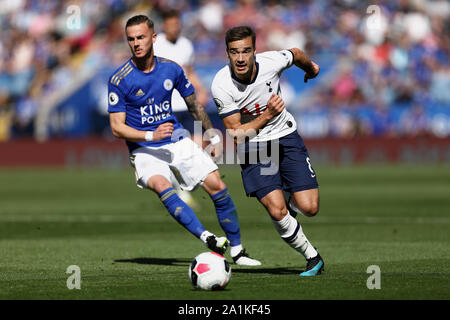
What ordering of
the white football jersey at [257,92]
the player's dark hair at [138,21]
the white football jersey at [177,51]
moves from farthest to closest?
1. the white football jersey at [177,51]
2. the player's dark hair at [138,21]
3. the white football jersey at [257,92]

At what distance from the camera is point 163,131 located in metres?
8.59

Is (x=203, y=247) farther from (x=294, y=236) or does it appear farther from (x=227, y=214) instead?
(x=294, y=236)

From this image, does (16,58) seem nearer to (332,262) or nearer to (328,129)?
(328,129)

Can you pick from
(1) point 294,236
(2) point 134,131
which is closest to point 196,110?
(2) point 134,131

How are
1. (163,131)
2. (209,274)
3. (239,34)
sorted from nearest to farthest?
(209,274) → (239,34) → (163,131)

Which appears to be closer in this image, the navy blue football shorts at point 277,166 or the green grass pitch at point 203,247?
the green grass pitch at point 203,247

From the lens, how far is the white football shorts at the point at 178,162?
9094mm

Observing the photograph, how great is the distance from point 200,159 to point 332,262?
1721 mm

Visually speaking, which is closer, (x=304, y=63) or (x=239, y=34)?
(x=239, y=34)

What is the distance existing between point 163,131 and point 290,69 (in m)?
20.9

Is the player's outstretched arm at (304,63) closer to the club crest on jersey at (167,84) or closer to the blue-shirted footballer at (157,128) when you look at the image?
the blue-shirted footballer at (157,128)

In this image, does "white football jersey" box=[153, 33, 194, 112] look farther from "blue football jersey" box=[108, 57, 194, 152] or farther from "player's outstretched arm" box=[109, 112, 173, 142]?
"player's outstretched arm" box=[109, 112, 173, 142]

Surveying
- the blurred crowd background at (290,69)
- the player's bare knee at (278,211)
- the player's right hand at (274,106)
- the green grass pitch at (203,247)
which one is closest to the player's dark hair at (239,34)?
the player's right hand at (274,106)

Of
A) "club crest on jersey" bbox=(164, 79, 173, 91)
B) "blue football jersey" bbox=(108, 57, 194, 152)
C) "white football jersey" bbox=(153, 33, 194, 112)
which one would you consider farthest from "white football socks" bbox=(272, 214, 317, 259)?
"white football jersey" bbox=(153, 33, 194, 112)
